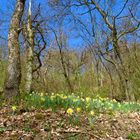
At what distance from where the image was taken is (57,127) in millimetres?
5691

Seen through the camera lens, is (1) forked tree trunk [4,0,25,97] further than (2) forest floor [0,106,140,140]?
Yes

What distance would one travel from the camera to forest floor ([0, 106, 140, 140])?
5272 millimetres

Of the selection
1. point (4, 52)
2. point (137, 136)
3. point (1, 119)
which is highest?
point (4, 52)

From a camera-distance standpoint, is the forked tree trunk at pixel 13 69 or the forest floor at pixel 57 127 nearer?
the forest floor at pixel 57 127

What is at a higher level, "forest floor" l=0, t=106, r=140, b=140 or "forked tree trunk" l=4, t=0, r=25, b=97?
"forked tree trunk" l=4, t=0, r=25, b=97

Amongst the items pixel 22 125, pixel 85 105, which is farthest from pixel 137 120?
pixel 22 125

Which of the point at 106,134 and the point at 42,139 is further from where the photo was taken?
the point at 106,134

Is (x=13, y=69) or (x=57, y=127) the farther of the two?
(x=13, y=69)

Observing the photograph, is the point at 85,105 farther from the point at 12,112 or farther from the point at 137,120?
the point at 12,112

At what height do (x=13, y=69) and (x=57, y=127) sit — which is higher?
(x=13, y=69)

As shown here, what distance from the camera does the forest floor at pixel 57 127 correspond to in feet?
17.3

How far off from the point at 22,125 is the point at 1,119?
61 centimetres

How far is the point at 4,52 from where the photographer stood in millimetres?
26281

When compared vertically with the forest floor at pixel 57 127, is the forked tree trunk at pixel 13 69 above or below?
above
